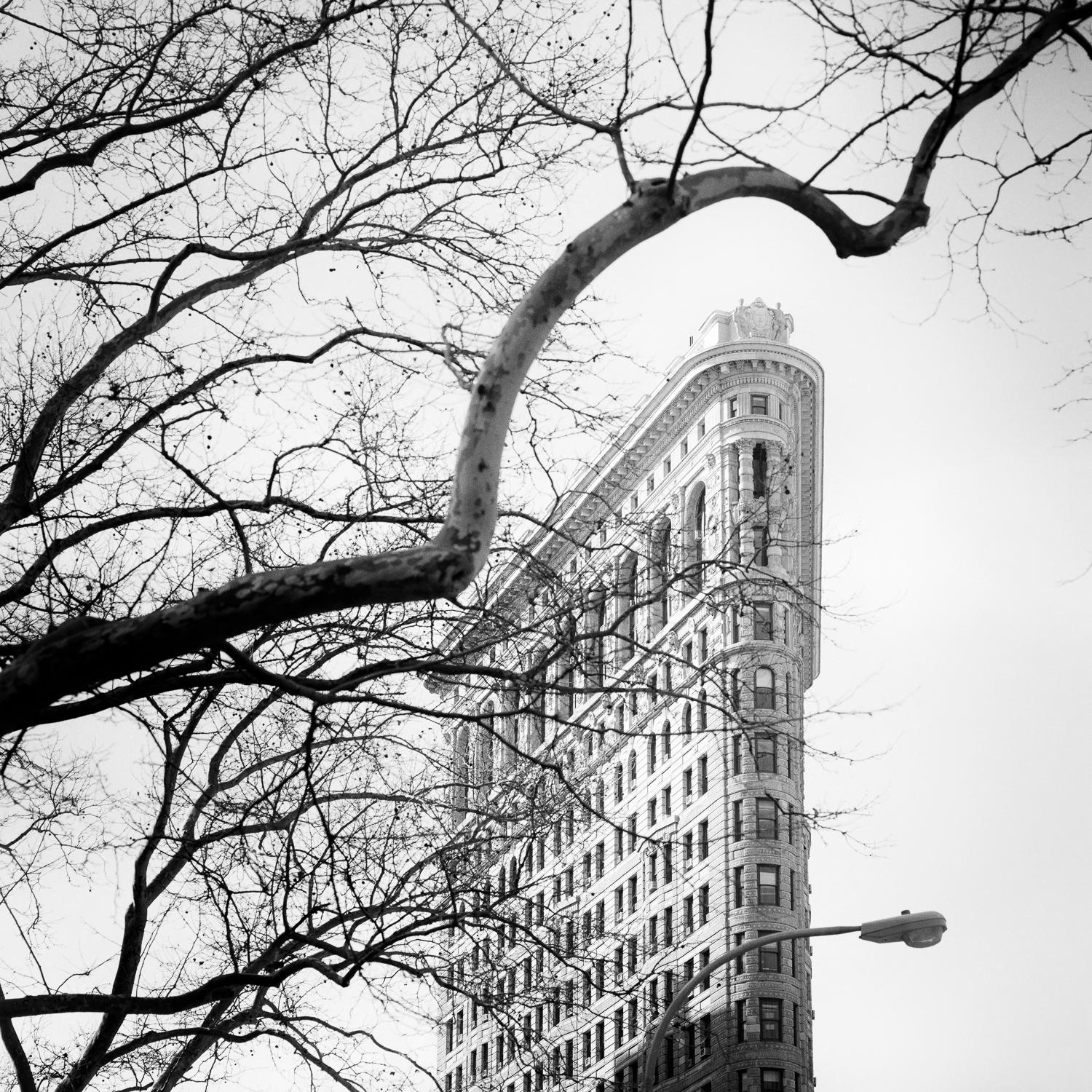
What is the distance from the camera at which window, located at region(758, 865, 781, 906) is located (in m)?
78.2

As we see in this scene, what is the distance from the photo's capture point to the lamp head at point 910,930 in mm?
18234

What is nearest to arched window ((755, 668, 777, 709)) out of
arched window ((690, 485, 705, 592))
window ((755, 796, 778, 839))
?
window ((755, 796, 778, 839))

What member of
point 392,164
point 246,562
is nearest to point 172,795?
point 246,562

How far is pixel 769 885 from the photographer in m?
78.6

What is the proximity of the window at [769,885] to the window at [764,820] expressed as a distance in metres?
1.83

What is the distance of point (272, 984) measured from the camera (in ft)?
29.9

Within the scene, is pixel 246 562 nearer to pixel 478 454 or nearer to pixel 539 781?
pixel 539 781

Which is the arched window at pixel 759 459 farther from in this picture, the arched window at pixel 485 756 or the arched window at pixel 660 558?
the arched window at pixel 660 558

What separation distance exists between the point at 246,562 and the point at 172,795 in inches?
73.3

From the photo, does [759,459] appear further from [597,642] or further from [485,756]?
[597,642]

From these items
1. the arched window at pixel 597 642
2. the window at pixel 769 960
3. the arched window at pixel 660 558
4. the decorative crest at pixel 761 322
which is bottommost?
the arched window at pixel 597 642

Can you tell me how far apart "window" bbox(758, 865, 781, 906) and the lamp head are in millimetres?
60941

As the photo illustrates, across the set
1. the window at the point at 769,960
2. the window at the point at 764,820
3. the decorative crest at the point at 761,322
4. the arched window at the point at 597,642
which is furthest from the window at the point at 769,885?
the arched window at the point at 597,642

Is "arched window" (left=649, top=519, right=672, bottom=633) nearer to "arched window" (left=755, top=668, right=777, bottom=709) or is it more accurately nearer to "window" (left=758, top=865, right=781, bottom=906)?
"arched window" (left=755, top=668, right=777, bottom=709)
